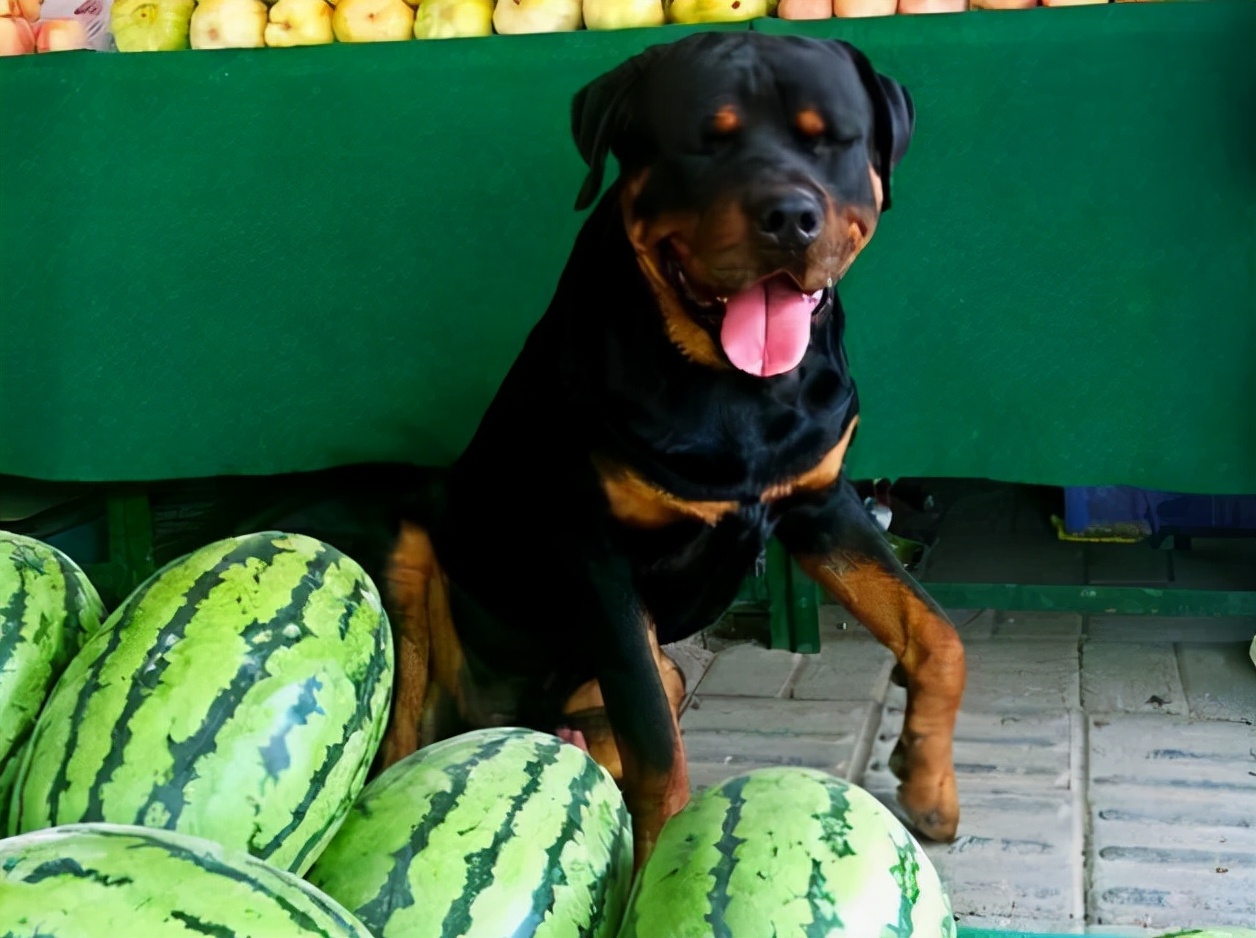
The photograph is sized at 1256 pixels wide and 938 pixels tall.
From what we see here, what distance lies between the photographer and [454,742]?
1090 millimetres

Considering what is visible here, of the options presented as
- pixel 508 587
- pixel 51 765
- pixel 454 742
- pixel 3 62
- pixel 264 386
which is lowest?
pixel 508 587

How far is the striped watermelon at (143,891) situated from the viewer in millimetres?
628

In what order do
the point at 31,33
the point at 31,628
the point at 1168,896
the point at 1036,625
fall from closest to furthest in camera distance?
the point at 31,628 → the point at 1168,896 → the point at 31,33 → the point at 1036,625

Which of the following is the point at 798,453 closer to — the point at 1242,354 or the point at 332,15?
the point at 1242,354

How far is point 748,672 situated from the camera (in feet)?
10.0

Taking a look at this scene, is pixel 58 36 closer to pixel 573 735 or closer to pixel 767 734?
pixel 573 735

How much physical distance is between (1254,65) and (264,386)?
1.87 meters

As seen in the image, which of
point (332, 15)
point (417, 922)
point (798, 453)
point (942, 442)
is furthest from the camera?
point (332, 15)

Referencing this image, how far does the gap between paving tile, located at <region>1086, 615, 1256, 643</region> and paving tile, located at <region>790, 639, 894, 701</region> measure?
547 mm

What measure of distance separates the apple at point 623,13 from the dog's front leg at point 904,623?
1061 millimetres

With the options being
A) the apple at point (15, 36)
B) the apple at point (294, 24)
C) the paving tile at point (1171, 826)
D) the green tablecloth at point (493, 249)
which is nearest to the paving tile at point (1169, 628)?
the paving tile at point (1171, 826)

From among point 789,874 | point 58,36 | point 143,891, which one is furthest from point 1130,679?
point 58,36

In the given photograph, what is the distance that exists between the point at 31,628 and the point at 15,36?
2536 millimetres

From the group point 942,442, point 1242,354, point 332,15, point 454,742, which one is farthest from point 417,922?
point 332,15
